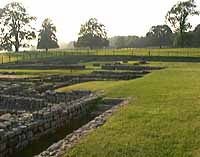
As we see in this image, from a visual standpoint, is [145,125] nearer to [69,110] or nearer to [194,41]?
[69,110]

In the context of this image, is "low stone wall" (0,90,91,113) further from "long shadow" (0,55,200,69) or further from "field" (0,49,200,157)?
"long shadow" (0,55,200,69)

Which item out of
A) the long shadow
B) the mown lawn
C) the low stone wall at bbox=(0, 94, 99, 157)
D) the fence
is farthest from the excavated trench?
the fence

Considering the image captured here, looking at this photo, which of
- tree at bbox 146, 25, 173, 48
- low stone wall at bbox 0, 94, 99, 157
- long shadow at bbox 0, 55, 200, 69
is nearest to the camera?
low stone wall at bbox 0, 94, 99, 157

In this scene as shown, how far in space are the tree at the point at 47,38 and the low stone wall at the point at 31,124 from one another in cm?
7382

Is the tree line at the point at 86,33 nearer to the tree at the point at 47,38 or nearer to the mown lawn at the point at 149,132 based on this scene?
the tree at the point at 47,38

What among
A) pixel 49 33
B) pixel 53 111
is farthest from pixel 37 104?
pixel 49 33

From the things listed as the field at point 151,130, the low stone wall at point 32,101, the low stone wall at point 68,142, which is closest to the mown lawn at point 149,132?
the field at point 151,130

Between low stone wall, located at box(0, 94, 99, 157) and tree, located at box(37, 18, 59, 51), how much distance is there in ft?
242

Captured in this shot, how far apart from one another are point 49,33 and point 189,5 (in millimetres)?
31479

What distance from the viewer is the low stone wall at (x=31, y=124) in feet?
39.2

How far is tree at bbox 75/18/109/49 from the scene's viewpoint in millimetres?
103938

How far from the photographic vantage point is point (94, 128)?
1198 centimetres

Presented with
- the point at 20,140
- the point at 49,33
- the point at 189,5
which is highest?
the point at 189,5

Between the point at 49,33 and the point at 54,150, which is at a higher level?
the point at 49,33
